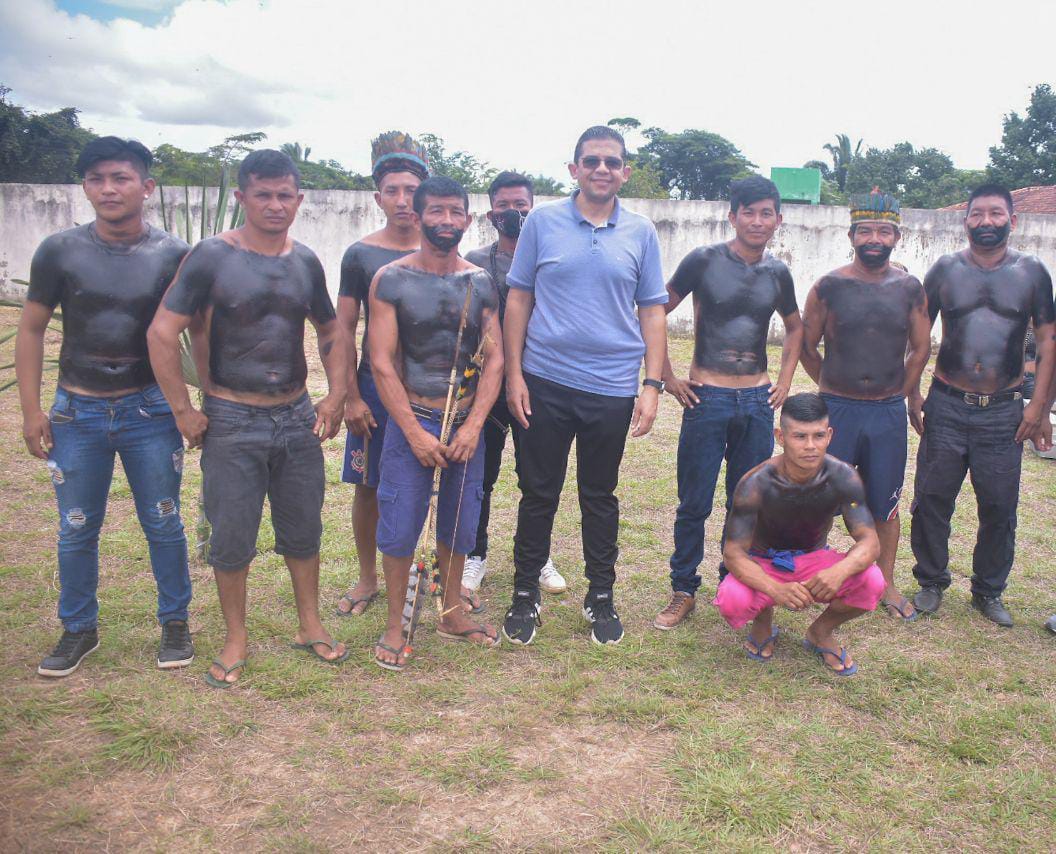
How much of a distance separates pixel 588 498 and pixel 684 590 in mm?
796

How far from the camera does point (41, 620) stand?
4039mm

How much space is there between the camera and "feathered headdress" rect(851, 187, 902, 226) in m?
4.39

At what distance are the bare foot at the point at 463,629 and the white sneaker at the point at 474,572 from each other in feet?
1.77

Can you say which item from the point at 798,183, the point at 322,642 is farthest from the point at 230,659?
the point at 798,183

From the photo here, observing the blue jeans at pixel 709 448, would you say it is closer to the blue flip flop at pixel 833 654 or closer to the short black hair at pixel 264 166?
the blue flip flop at pixel 833 654

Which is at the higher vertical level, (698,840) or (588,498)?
(588,498)

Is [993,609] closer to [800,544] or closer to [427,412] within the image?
[800,544]

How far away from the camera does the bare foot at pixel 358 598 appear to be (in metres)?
4.36

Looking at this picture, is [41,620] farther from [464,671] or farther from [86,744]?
[464,671]

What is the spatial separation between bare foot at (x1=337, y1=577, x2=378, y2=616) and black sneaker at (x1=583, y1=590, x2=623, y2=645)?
3.80 feet

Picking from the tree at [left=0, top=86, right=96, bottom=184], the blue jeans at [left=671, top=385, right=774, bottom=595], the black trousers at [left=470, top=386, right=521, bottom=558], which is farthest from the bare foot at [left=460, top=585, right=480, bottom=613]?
the tree at [left=0, top=86, right=96, bottom=184]

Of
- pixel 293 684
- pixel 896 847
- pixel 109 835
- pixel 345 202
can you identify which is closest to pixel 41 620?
pixel 293 684

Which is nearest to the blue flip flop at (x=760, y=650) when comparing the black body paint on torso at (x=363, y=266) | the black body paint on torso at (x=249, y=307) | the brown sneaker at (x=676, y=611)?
the brown sneaker at (x=676, y=611)

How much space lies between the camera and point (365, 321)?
13.4ft
